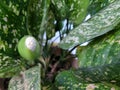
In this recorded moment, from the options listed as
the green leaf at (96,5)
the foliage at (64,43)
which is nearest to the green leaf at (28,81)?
the foliage at (64,43)

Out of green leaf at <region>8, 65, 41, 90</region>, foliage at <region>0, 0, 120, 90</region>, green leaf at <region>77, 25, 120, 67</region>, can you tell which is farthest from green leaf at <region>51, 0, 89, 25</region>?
green leaf at <region>8, 65, 41, 90</region>

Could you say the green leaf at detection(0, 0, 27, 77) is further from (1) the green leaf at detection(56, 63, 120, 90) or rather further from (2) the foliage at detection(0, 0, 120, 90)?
(1) the green leaf at detection(56, 63, 120, 90)

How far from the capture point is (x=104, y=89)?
47 centimetres

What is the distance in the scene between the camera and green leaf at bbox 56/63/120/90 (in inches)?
19.3

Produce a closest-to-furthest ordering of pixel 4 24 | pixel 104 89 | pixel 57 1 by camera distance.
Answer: pixel 104 89 → pixel 4 24 → pixel 57 1

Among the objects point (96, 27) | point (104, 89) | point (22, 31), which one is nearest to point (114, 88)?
point (104, 89)

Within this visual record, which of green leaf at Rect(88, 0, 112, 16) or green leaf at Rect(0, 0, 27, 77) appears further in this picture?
green leaf at Rect(88, 0, 112, 16)

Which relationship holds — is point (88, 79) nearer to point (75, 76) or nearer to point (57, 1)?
point (75, 76)

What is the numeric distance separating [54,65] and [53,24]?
0.10 m

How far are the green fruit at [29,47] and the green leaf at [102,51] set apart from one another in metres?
0.11

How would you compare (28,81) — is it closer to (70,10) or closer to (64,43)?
(64,43)

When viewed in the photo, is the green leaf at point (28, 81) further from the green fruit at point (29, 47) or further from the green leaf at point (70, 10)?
the green leaf at point (70, 10)

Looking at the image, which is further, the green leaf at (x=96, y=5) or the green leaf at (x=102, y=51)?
the green leaf at (x=96, y=5)

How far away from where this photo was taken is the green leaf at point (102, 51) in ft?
1.74
